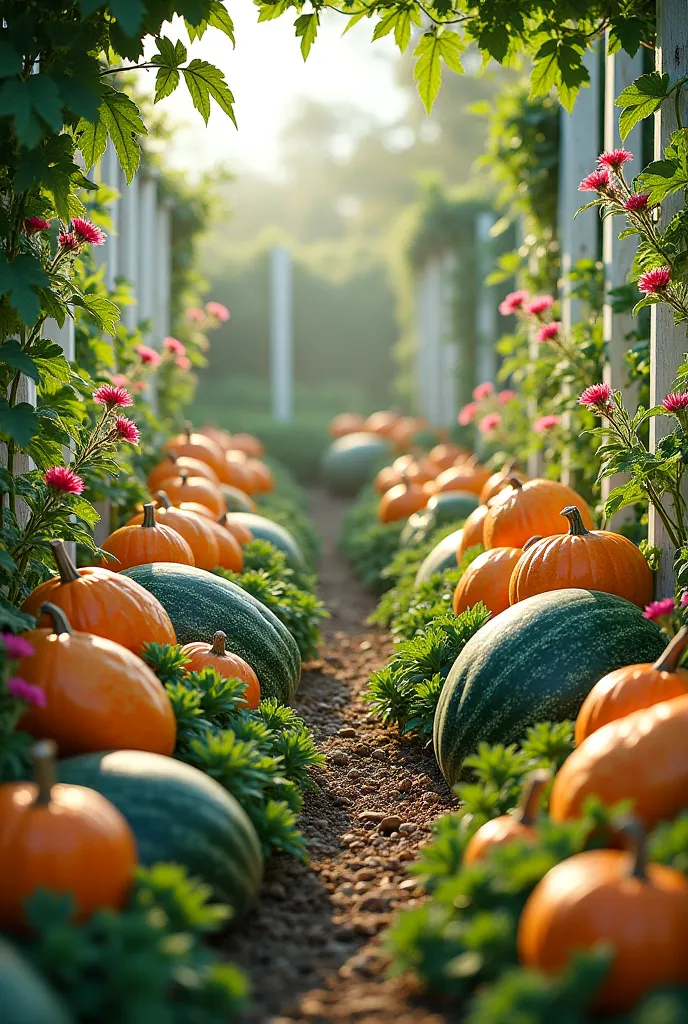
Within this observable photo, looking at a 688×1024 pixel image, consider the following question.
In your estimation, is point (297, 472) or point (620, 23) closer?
point (620, 23)

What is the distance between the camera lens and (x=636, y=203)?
3.56m

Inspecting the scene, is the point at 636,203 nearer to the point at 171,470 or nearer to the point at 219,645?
the point at 219,645

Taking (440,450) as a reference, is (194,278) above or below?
above

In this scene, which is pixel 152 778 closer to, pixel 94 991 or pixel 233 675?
pixel 94 991

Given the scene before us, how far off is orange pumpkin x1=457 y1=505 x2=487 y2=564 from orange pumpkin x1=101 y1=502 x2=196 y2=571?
1462mm

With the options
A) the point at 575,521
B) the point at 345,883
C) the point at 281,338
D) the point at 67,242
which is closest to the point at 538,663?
the point at 575,521

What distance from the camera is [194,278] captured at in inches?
422

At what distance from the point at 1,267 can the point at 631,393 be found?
3.05 m

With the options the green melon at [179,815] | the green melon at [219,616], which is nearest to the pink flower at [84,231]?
the green melon at [219,616]

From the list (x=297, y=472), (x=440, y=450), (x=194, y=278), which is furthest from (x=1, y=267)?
(x=297, y=472)

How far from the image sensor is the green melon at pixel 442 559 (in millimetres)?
5629

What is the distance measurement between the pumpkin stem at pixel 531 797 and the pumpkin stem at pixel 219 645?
4.86 ft

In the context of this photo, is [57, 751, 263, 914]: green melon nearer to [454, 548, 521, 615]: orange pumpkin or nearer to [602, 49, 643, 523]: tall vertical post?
[454, 548, 521, 615]: orange pumpkin

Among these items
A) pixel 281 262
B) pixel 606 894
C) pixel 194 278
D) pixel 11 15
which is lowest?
pixel 606 894
